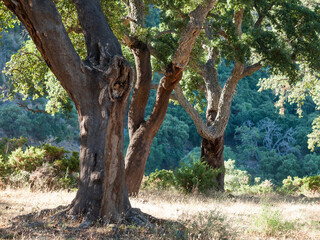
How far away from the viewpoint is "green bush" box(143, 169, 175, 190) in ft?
42.5

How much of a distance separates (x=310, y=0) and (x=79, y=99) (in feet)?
50.1

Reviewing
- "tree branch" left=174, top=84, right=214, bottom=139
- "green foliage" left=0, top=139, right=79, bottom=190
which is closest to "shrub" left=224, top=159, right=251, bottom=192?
"tree branch" left=174, top=84, right=214, bottom=139

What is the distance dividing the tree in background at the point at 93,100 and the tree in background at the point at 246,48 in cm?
604

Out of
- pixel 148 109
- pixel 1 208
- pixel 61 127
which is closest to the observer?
pixel 1 208

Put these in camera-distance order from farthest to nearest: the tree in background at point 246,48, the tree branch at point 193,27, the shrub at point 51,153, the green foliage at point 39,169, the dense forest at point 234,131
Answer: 1. the dense forest at point 234,131
2. the tree in background at point 246,48
3. the shrub at point 51,153
4. the green foliage at point 39,169
5. the tree branch at point 193,27

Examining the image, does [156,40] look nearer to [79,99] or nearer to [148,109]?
[79,99]

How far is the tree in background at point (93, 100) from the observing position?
5250mm

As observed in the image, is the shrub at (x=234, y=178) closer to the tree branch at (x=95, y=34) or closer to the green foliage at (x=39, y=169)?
the green foliage at (x=39, y=169)

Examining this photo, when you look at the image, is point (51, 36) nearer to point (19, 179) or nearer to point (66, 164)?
point (19, 179)

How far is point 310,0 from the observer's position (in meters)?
17.2

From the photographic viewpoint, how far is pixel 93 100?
543 cm

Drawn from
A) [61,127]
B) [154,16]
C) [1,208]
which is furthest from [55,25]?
[154,16]

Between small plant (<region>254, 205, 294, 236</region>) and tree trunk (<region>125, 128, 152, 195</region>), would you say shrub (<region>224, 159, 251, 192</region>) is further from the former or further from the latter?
small plant (<region>254, 205, 294, 236</region>)

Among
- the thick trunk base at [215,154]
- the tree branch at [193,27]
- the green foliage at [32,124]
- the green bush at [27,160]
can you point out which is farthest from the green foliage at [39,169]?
the green foliage at [32,124]
